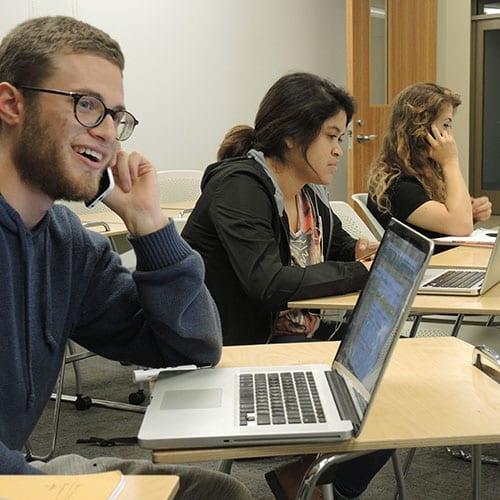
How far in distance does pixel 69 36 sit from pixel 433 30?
198 inches

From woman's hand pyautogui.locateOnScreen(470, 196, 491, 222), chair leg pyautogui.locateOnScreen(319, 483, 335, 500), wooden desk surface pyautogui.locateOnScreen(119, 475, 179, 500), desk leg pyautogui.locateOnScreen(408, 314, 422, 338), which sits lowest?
chair leg pyautogui.locateOnScreen(319, 483, 335, 500)

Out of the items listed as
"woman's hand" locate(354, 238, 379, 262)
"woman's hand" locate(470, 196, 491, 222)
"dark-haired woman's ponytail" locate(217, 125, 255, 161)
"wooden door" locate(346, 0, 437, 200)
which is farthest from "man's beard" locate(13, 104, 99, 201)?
"wooden door" locate(346, 0, 437, 200)

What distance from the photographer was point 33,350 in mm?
1437

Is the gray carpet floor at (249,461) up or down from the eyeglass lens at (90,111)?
down

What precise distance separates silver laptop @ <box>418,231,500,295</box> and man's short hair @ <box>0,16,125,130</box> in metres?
1.03

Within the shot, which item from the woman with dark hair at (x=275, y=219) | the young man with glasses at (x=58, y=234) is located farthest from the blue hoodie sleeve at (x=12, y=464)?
the woman with dark hair at (x=275, y=219)

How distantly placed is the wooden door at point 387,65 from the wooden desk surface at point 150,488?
4847 millimetres

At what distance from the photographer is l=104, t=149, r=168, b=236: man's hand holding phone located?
1612mm

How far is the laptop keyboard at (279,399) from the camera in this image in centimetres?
133

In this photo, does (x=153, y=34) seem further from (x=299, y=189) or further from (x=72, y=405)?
(x=299, y=189)

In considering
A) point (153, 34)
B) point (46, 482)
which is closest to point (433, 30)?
point (153, 34)

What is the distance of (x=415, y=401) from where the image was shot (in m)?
1.44

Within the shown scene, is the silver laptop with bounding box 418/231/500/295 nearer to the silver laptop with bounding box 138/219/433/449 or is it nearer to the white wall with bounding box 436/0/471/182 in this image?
the silver laptop with bounding box 138/219/433/449

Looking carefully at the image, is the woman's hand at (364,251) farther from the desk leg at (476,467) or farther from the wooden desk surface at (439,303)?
the desk leg at (476,467)
